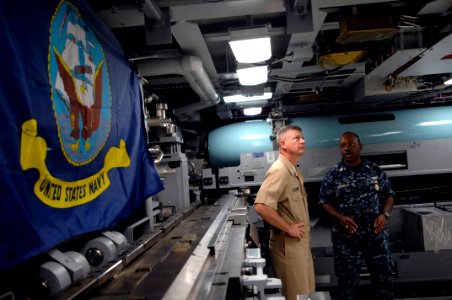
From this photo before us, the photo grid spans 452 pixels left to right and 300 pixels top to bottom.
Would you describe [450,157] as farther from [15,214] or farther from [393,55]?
[15,214]

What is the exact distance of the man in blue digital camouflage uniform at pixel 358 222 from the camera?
388 cm

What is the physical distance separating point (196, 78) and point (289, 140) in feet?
3.78

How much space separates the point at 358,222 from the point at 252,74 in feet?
6.34

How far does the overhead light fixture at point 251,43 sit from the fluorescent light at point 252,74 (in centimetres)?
55

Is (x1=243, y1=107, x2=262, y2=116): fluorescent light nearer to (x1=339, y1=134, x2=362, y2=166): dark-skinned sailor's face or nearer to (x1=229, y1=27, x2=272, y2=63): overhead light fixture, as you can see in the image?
(x1=339, y1=134, x2=362, y2=166): dark-skinned sailor's face

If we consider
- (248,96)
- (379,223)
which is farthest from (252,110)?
(379,223)

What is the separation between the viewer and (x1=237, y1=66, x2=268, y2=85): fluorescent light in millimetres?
3707

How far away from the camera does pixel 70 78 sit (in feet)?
6.84

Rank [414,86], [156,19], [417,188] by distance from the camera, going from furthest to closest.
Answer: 1. [417,188]
2. [414,86]
3. [156,19]

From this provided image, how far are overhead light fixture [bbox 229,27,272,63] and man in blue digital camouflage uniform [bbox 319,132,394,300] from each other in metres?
1.57

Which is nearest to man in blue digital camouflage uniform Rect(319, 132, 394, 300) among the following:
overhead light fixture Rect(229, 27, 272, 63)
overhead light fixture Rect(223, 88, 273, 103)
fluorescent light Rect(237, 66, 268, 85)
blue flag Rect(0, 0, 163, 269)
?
fluorescent light Rect(237, 66, 268, 85)

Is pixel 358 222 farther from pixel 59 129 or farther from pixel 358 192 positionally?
pixel 59 129

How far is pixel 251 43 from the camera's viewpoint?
2867 mm

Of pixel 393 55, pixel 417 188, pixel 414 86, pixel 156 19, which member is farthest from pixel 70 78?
pixel 417 188
